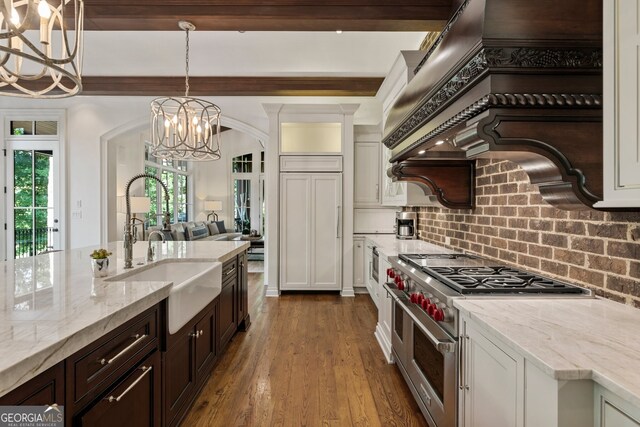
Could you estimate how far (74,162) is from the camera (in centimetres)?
571

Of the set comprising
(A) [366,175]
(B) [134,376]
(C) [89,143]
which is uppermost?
(C) [89,143]

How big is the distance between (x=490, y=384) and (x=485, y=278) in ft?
2.03

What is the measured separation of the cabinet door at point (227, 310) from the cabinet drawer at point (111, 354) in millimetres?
1171

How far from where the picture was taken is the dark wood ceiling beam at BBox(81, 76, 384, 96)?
4793 millimetres

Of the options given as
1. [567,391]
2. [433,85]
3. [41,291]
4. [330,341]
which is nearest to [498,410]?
[567,391]

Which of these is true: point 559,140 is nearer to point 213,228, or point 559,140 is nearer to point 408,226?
point 408,226

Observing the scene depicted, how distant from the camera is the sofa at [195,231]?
21.9 ft

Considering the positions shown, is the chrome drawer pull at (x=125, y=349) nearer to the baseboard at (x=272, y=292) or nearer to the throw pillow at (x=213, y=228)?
the baseboard at (x=272, y=292)

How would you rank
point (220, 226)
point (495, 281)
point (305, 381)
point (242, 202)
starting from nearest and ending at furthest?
point (495, 281), point (305, 381), point (220, 226), point (242, 202)

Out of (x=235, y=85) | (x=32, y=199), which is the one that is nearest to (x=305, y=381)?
(x=235, y=85)

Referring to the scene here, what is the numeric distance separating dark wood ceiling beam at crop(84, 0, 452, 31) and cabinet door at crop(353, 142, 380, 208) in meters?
2.34

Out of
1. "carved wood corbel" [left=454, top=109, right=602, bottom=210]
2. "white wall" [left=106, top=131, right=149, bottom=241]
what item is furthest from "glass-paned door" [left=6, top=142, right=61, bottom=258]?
"carved wood corbel" [left=454, top=109, right=602, bottom=210]

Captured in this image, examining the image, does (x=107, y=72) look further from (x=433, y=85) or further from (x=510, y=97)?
(x=510, y=97)

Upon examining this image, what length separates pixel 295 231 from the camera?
489cm
